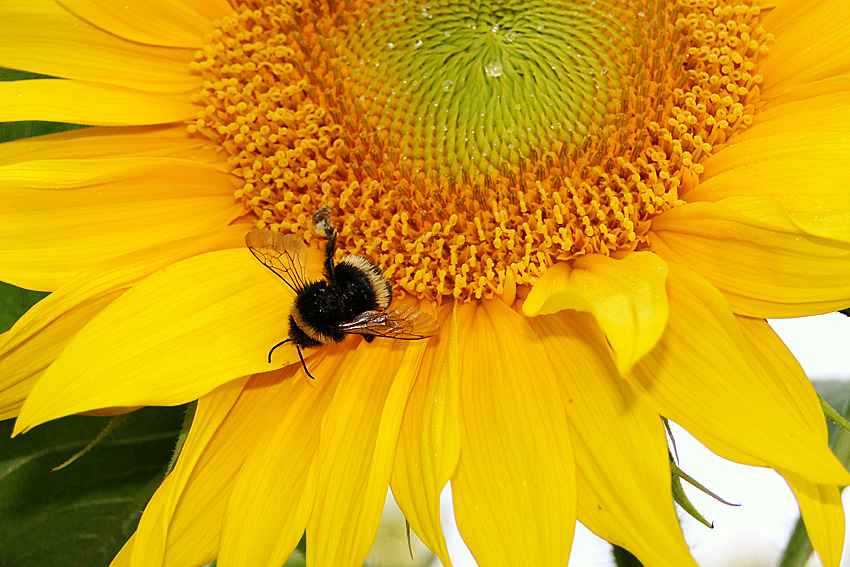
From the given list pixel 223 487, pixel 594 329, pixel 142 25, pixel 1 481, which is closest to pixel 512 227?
pixel 594 329

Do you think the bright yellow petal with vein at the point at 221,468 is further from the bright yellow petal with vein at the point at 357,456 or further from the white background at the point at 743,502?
the white background at the point at 743,502

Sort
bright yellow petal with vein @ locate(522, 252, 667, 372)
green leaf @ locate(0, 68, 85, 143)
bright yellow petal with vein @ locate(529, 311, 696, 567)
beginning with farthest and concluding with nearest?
1. green leaf @ locate(0, 68, 85, 143)
2. bright yellow petal with vein @ locate(529, 311, 696, 567)
3. bright yellow petal with vein @ locate(522, 252, 667, 372)

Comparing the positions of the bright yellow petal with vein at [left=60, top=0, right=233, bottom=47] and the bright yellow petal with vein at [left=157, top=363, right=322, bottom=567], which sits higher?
the bright yellow petal with vein at [left=60, top=0, right=233, bottom=47]

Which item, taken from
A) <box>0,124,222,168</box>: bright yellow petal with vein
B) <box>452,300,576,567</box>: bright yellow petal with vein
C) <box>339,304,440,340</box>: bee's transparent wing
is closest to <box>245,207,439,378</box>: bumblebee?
<box>339,304,440,340</box>: bee's transparent wing

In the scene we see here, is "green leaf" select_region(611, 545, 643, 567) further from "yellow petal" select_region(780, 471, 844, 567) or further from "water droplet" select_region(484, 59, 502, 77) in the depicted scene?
"water droplet" select_region(484, 59, 502, 77)

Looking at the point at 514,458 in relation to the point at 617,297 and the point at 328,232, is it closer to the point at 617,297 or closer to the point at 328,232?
the point at 617,297

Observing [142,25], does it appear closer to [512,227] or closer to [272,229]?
[272,229]

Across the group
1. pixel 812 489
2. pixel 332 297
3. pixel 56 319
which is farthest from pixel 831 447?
pixel 56 319

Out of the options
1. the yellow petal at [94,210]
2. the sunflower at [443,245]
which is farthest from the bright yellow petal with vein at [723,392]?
the yellow petal at [94,210]
